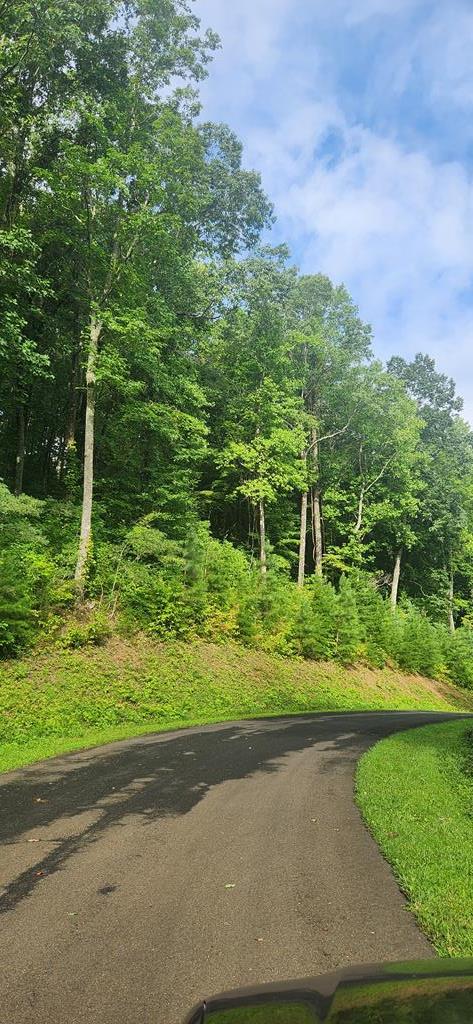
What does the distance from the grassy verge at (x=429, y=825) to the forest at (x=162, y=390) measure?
9.27 meters

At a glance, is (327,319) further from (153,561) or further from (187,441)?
(153,561)

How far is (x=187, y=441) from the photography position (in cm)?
2238

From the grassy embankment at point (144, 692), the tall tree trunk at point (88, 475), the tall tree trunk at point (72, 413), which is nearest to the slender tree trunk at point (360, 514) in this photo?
the grassy embankment at point (144, 692)

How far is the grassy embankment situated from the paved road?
114 inches

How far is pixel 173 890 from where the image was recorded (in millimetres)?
4457

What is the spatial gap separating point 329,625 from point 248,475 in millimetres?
8591

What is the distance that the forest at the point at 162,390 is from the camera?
54.3 feet

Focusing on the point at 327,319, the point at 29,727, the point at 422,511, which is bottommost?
the point at 29,727

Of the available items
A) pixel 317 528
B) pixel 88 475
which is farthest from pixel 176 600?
pixel 317 528

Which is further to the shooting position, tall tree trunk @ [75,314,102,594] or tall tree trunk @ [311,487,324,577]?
tall tree trunk @ [311,487,324,577]

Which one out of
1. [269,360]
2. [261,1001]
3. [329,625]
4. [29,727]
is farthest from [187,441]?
[261,1001]

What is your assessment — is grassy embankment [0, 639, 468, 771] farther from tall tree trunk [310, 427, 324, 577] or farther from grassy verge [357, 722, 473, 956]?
tall tree trunk [310, 427, 324, 577]

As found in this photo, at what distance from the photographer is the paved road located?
10.6 ft

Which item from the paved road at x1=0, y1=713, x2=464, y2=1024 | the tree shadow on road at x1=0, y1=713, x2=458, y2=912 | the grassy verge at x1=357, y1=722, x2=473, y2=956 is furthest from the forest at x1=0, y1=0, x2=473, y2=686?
the grassy verge at x1=357, y1=722, x2=473, y2=956
